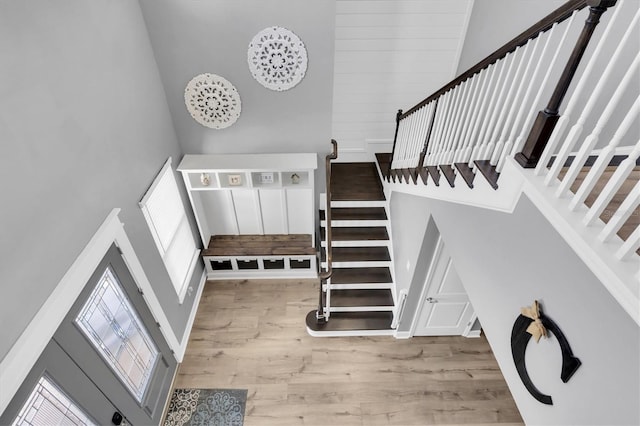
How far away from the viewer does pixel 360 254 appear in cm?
440

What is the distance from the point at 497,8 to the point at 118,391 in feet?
16.4

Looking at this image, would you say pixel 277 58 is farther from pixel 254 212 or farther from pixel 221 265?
pixel 221 265

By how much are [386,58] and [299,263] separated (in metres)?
2.91

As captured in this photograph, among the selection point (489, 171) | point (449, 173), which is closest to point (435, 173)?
point (449, 173)

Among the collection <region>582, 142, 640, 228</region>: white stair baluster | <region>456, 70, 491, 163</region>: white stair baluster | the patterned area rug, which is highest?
<region>456, 70, 491, 163</region>: white stair baluster

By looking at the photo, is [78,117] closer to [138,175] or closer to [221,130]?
[138,175]

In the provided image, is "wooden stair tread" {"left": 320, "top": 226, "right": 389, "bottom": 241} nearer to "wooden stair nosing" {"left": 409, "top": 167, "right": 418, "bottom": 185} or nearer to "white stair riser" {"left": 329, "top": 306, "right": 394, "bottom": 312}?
"white stair riser" {"left": 329, "top": 306, "right": 394, "bottom": 312}

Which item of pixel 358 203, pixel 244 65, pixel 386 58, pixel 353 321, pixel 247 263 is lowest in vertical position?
pixel 247 263

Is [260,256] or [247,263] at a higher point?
[260,256]

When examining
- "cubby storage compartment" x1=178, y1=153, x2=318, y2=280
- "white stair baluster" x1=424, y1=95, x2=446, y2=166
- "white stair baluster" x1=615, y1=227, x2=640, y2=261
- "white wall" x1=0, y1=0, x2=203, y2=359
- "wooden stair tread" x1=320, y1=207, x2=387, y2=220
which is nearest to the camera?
"white stair baluster" x1=615, y1=227, x2=640, y2=261

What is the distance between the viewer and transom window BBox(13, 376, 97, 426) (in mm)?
1854

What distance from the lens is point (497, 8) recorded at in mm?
3535

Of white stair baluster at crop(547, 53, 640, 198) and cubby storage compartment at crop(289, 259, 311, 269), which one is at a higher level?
white stair baluster at crop(547, 53, 640, 198)

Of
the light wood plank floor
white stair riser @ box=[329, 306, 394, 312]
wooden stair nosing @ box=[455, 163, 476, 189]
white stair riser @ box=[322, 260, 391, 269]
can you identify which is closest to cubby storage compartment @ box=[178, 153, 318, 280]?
white stair riser @ box=[322, 260, 391, 269]
